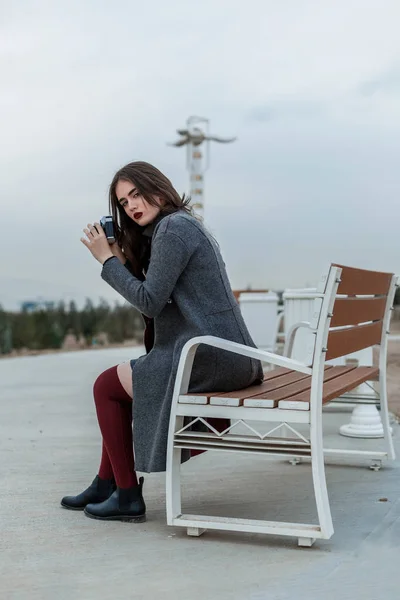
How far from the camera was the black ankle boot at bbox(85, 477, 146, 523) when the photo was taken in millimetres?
3039

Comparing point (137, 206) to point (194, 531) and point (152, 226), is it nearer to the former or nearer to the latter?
point (152, 226)

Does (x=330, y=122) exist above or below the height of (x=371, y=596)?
above

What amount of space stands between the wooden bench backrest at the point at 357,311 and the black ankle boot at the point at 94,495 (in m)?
0.99

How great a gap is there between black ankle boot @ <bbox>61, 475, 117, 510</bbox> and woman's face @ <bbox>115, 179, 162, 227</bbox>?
990mm

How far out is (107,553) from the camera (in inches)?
105

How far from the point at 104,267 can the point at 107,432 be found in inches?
23.4

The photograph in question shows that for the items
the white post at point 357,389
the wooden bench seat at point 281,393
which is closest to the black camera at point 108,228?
the wooden bench seat at point 281,393

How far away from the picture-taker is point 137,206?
305 centimetres

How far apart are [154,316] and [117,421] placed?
1.38 feet

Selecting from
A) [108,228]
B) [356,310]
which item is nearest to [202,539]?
[356,310]

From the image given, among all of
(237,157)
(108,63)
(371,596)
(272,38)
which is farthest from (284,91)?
(371,596)

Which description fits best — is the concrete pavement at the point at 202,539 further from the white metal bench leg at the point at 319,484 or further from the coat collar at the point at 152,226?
the coat collar at the point at 152,226

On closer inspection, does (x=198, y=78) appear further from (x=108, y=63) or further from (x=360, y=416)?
(x=360, y=416)

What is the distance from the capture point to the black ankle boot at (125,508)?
3.04 meters
